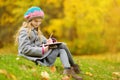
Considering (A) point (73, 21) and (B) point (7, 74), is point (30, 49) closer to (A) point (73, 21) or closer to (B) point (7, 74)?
(B) point (7, 74)

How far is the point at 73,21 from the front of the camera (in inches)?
1099

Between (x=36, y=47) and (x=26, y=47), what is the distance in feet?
0.59

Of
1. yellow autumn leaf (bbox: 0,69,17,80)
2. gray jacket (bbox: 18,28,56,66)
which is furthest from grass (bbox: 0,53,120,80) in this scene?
gray jacket (bbox: 18,28,56,66)

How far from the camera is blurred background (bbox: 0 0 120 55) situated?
2719 cm

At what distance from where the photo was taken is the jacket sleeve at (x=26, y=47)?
771 cm

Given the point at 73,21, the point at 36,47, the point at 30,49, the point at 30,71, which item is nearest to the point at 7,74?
the point at 30,71

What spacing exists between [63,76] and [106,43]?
23.9 m

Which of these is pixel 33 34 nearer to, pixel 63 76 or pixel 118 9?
pixel 63 76

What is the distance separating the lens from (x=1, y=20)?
93.0 ft

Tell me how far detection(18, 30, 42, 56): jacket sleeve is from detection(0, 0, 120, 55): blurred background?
→ 59.3ft

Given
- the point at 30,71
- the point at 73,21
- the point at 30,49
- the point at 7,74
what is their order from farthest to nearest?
1. the point at 73,21
2. the point at 30,49
3. the point at 30,71
4. the point at 7,74

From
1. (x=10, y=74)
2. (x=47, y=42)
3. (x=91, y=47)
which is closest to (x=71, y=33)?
(x=91, y=47)

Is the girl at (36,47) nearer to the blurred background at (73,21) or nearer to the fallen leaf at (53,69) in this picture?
the fallen leaf at (53,69)

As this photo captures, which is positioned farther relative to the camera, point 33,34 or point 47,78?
point 33,34
